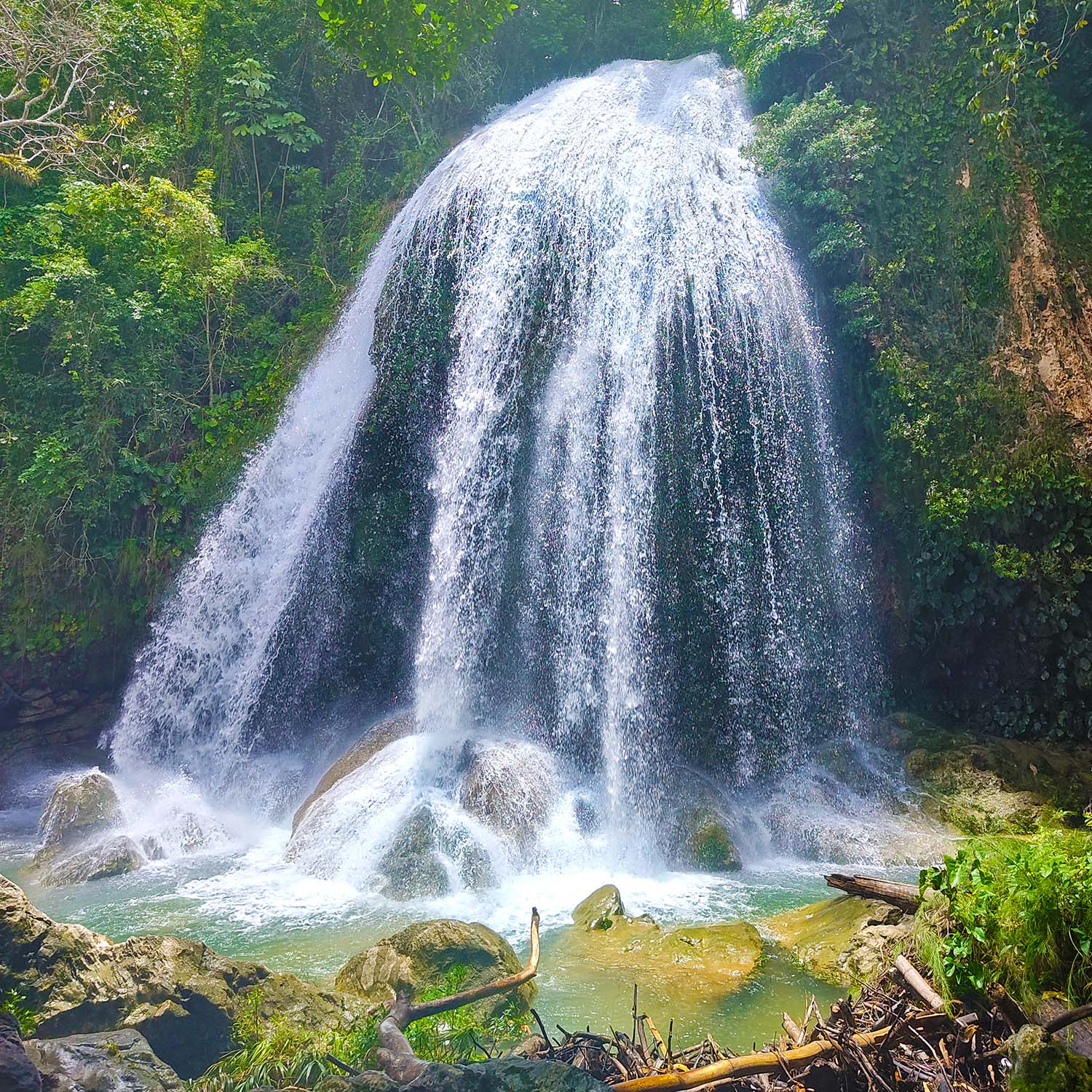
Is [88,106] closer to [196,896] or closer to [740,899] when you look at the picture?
[196,896]

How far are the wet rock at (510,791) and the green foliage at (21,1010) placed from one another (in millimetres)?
4538

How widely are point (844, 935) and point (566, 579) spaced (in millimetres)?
5610

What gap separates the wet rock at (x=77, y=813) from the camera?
830 centimetres

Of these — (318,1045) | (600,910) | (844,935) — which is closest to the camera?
(318,1045)

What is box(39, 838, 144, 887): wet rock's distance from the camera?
753 cm

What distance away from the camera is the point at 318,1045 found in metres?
3.76

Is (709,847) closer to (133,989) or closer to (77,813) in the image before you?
(133,989)

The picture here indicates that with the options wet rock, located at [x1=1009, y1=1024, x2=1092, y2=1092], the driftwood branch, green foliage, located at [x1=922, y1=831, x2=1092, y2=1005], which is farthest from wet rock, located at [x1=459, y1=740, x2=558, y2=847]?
wet rock, located at [x1=1009, y1=1024, x2=1092, y2=1092]

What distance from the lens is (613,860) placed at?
7684mm

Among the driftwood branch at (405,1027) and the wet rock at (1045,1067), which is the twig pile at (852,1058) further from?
the driftwood branch at (405,1027)

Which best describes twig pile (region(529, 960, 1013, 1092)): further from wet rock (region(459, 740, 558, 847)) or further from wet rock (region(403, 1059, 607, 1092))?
wet rock (region(459, 740, 558, 847))

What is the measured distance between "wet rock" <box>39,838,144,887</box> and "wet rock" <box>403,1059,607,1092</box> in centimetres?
641

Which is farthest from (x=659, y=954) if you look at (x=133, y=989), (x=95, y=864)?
(x=95, y=864)

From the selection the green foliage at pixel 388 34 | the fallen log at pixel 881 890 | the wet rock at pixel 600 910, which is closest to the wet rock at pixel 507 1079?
the fallen log at pixel 881 890
